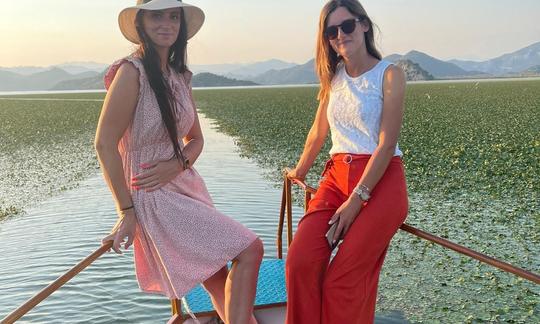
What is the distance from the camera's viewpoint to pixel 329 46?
3.46 m

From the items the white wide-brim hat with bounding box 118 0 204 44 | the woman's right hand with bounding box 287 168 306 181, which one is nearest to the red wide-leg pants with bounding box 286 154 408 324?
the woman's right hand with bounding box 287 168 306 181

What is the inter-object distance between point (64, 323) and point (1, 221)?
4860 mm

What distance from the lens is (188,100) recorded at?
2.98m

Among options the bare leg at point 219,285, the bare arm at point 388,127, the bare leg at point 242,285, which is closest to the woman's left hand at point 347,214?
the bare arm at point 388,127

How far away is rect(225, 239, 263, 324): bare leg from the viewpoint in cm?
282

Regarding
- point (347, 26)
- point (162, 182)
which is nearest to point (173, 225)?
point (162, 182)

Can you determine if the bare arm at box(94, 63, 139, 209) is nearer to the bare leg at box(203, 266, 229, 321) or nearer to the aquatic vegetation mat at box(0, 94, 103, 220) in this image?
the bare leg at box(203, 266, 229, 321)

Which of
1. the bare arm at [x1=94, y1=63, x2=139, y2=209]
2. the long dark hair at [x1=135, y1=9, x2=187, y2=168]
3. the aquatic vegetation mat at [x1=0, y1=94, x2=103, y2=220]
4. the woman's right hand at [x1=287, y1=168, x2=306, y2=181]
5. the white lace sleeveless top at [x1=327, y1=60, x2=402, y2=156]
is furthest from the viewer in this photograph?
the aquatic vegetation mat at [x1=0, y1=94, x2=103, y2=220]

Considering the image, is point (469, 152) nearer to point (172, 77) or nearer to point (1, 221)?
point (1, 221)

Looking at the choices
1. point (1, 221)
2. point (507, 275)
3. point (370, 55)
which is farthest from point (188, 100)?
point (1, 221)

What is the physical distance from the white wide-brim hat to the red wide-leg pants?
128 cm

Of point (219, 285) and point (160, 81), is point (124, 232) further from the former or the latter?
point (160, 81)

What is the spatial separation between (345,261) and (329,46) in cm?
141

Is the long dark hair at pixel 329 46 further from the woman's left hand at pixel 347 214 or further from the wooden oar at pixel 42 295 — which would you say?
the wooden oar at pixel 42 295
